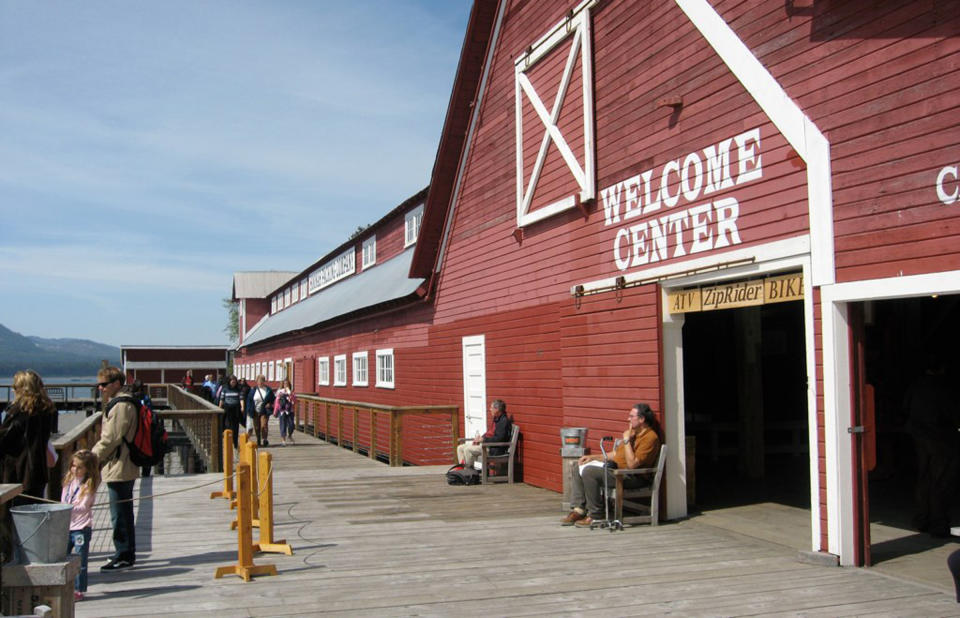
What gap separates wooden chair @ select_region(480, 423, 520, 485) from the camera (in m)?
13.0

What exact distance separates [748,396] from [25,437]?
32.1 ft

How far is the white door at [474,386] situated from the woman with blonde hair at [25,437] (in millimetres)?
8661

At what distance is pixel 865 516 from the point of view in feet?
23.6

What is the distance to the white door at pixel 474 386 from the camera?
15.0 meters

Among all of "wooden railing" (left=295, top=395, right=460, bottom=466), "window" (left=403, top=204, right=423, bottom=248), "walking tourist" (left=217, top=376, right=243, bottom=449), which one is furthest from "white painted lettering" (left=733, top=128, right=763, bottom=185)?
"window" (left=403, top=204, right=423, bottom=248)

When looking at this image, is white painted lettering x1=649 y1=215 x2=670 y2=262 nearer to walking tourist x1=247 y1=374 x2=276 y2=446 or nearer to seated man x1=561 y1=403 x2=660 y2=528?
seated man x1=561 y1=403 x2=660 y2=528

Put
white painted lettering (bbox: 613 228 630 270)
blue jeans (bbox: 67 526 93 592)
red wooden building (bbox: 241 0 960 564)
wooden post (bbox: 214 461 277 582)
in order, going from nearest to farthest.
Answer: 1. blue jeans (bbox: 67 526 93 592)
2. red wooden building (bbox: 241 0 960 564)
3. wooden post (bbox: 214 461 277 582)
4. white painted lettering (bbox: 613 228 630 270)

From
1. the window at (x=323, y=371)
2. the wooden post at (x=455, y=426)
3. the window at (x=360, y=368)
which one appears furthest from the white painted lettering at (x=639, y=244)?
the window at (x=323, y=371)

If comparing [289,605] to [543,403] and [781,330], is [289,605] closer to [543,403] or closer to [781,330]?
[543,403]

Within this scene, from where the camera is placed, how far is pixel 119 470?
7719mm

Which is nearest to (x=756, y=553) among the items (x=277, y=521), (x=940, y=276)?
(x=940, y=276)

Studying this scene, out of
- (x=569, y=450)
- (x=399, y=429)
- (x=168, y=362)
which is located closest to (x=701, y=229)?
(x=569, y=450)

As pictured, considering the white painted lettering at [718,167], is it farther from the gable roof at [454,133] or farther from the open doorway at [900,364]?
the gable roof at [454,133]

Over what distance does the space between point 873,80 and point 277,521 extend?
759cm
